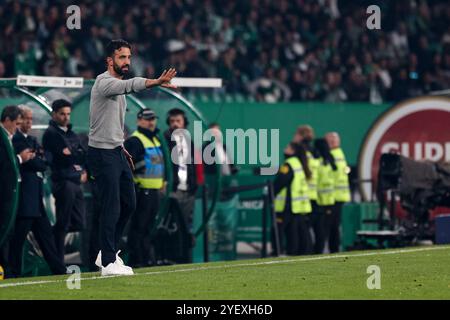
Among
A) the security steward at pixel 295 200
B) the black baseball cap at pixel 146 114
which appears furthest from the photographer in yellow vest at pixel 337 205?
the black baseball cap at pixel 146 114

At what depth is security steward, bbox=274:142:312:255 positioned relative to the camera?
20438 mm

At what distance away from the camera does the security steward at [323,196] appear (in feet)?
69.3

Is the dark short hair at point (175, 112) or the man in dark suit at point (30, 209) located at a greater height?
the dark short hair at point (175, 112)

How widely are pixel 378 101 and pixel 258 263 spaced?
547 inches

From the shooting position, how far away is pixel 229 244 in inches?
816

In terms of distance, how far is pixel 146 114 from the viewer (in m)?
A: 17.9

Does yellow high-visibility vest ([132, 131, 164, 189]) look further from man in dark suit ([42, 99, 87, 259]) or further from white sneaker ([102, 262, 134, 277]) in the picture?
white sneaker ([102, 262, 134, 277])

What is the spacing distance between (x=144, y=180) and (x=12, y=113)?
233 cm

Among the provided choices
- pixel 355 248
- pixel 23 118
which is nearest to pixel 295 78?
pixel 355 248

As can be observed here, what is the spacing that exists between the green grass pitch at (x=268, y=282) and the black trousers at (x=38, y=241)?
2082 mm

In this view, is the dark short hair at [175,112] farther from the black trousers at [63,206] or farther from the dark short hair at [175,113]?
the black trousers at [63,206]

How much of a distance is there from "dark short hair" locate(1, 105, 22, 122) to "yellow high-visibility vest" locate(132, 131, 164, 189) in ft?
6.83

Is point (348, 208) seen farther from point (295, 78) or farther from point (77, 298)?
point (77, 298)

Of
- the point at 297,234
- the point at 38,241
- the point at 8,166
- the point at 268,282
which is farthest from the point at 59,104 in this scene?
the point at 297,234
